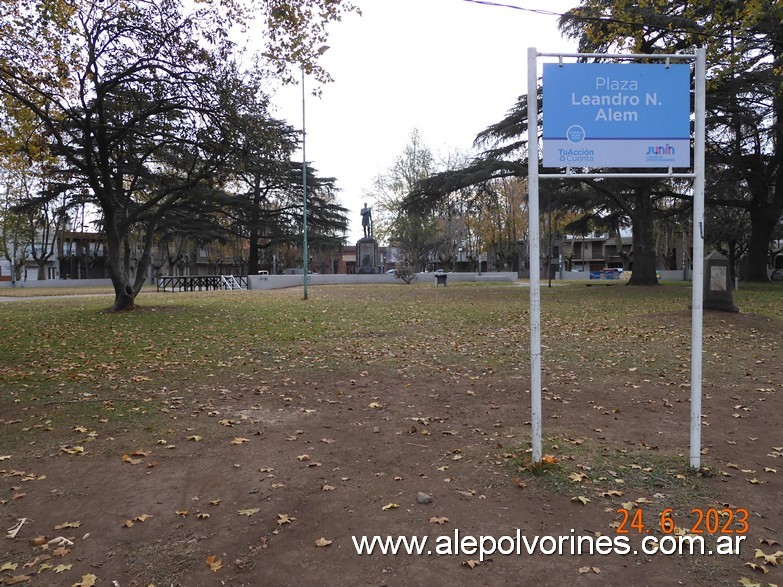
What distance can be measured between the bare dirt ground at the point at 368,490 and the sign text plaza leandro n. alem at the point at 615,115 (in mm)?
2400

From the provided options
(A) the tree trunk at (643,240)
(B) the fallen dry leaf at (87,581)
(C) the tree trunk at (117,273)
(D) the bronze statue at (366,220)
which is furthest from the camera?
(D) the bronze statue at (366,220)

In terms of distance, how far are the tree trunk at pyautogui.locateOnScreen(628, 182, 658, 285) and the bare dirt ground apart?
1980cm

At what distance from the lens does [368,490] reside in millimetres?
4086

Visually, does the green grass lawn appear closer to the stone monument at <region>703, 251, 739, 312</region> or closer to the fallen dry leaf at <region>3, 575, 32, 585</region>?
the stone monument at <region>703, 251, 739, 312</region>

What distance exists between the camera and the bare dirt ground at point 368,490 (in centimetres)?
309

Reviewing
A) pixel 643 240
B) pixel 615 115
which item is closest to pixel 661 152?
pixel 615 115

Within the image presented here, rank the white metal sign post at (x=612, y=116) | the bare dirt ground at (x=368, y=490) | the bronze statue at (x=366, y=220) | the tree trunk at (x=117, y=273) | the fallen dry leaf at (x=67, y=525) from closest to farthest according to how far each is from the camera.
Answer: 1. the bare dirt ground at (x=368, y=490)
2. the fallen dry leaf at (x=67, y=525)
3. the white metal sign post at (x=612, y=116)
4. the tree trunk at (x=117, y=273)
5. the bronze statue at (x=366, y=220)

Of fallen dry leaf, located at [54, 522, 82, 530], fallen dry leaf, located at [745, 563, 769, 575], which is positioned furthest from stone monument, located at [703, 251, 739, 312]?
fallen dry leaf, located at [54, 522, 82, 530]

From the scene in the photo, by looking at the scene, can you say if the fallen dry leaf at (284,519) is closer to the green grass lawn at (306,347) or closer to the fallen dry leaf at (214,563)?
the fallen dry leaf at (214,563)

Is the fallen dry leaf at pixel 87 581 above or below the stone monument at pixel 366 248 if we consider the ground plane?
below

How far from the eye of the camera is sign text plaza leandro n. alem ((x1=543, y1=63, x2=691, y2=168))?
3.97 metres

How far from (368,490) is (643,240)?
24467 millimetres

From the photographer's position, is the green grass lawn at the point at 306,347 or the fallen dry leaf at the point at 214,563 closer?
the fallen dry leaf at the point at 214,563

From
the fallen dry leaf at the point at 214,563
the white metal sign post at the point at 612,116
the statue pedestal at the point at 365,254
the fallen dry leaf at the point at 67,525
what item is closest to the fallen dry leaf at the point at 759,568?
the white metal sign post at the point at 612,116
